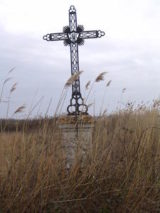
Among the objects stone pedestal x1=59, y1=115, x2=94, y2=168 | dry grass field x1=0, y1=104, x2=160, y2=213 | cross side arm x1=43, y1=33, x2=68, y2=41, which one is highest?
cross side arm x1=43, y1=33, x2=68, y2=41

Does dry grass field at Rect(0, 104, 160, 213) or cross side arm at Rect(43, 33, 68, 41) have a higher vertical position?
cross side arm at Rect(43, 33, 68, 41)

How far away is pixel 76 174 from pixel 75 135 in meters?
0.47

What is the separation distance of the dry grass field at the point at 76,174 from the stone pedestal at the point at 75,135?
49 mm

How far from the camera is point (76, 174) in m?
3.51

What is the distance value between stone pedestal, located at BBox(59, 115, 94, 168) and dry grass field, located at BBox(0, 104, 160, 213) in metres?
0.05

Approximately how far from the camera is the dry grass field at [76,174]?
3324 millimetres

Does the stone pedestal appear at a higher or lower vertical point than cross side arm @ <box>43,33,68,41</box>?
lower

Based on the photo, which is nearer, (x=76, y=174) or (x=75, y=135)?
(x=76, y=174)

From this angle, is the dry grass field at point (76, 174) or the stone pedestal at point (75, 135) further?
the stone pedestal at point (75, 135)

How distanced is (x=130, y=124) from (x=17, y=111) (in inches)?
67.8

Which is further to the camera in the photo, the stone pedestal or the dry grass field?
the stone pedestal

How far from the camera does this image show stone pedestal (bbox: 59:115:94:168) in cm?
374

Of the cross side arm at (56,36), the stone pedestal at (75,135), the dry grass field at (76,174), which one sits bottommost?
the dry grass field at (76,174)

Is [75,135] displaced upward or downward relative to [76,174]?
upward
